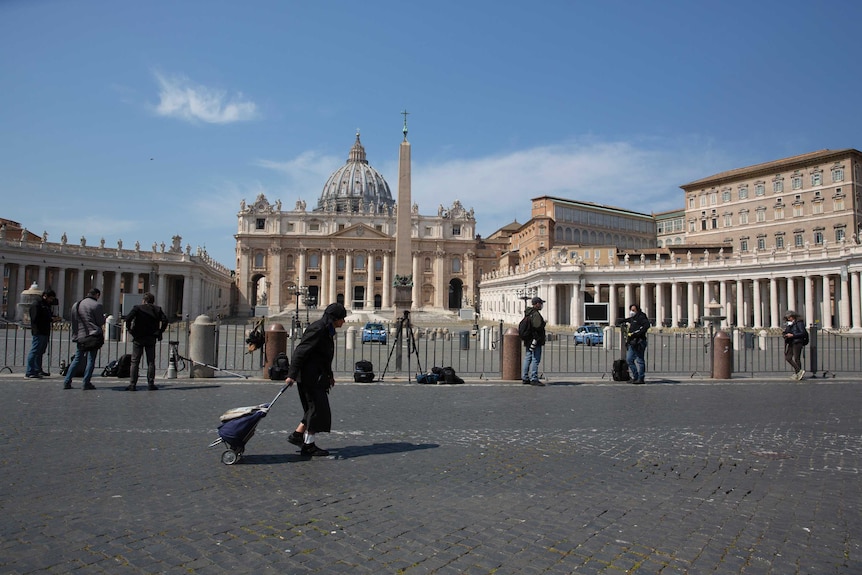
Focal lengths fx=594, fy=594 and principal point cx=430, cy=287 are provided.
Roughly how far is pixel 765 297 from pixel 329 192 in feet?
297

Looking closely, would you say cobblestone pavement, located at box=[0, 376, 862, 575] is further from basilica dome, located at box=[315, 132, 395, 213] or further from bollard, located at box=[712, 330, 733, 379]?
basilica dome, located at box=[315, 132, 395, 213]

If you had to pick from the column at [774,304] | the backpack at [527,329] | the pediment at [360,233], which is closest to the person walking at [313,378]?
the backpack at [527,329]

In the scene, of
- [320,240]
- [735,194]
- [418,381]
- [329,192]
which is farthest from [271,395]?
[329,192]

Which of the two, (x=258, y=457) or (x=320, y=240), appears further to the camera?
(x=320, y=240)

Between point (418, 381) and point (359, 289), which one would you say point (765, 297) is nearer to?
point (418, 381)

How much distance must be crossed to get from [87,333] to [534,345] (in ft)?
27.3

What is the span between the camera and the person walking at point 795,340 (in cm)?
1337

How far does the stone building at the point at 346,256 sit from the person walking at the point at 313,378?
82033 mm

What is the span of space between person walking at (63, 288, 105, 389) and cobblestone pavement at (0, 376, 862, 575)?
1453 mm

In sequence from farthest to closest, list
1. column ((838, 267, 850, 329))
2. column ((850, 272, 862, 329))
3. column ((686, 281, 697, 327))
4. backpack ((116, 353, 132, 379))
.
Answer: column ((686, 281, 697, 327)) < column ((838, 267, 850, 329)) < column ((850, 272, 862, 329)) < backpack ((116, 353, 132, 379))

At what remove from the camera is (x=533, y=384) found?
12242 mm

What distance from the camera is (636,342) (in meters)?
12.4

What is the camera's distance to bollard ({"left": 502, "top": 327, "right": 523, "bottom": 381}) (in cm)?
1288

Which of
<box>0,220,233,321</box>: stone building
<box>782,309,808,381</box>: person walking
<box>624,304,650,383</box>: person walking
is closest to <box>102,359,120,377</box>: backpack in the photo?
<box>624,304,650,383</box>: person walking
